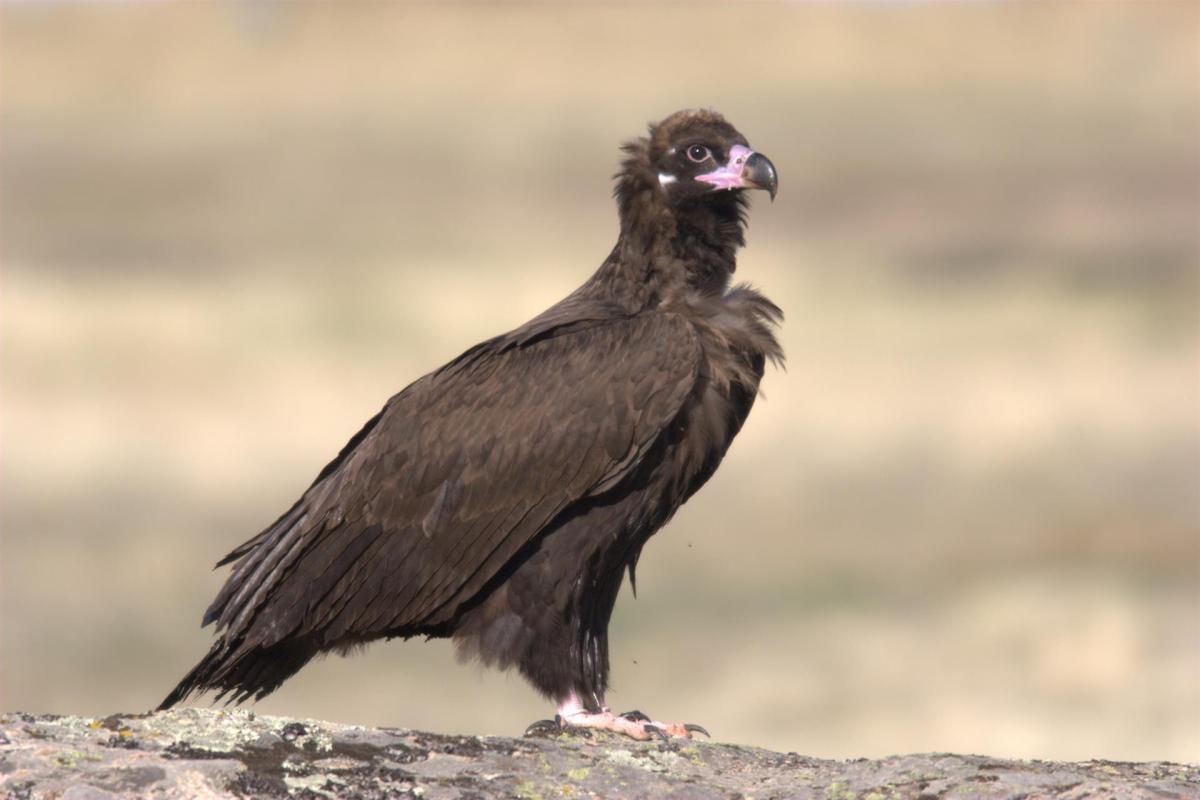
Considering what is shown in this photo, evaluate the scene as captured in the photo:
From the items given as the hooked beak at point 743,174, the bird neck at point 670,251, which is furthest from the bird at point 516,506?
the hooked beak at point 743,174

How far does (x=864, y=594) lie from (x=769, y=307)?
10852 mm

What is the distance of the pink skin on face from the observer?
357 inches

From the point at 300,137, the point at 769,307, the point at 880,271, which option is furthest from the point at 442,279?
the point at 769,307

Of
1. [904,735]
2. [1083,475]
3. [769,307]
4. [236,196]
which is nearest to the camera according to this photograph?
[769,307]

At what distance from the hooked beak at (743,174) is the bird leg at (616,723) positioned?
225cm

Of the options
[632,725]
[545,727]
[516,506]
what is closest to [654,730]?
[632,725]

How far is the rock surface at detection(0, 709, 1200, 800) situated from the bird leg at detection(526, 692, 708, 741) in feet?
3.26

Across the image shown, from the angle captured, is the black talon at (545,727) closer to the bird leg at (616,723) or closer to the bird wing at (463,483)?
the bird leg at (616,723)

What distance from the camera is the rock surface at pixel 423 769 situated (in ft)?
19.7

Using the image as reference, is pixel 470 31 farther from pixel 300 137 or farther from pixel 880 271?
pixel 880 271

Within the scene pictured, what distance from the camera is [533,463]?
8.37 m

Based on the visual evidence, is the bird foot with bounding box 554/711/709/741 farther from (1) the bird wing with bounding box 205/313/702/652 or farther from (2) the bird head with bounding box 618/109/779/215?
(2) the bird head with bounding box 618/109/779/215

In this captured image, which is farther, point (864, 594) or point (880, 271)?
point (880, 271)

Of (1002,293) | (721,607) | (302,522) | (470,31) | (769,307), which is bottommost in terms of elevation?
(302,522)
